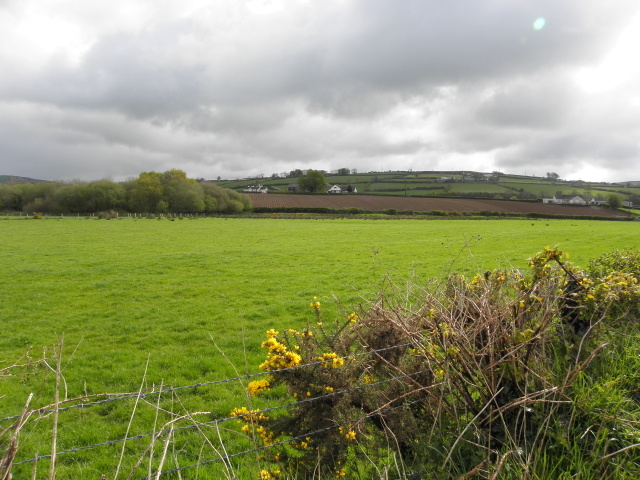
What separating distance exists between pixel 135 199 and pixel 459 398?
94.1 m

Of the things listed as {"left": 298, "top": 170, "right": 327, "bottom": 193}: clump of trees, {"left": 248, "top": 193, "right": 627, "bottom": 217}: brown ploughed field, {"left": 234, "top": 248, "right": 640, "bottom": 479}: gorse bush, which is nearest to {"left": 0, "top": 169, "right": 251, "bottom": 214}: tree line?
{"left": 248, "top": 193, "right": 627, "bottom": 217}: brown ploughed field

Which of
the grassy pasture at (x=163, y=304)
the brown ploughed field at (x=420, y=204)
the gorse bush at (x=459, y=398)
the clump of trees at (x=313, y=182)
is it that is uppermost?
the clump of trees at (x=313, y=182)

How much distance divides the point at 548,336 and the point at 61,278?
62.2ft

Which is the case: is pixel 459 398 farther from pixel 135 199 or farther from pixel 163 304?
pixel 135 199

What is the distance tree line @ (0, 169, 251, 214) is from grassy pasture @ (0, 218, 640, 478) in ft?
197

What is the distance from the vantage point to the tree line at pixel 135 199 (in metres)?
86.6

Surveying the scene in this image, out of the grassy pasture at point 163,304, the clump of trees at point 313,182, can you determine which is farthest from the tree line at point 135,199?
the grassy pasture at point 163,304

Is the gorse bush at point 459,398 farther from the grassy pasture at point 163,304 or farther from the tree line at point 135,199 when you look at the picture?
the tree line at point 135,199

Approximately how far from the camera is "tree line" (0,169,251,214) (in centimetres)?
8662

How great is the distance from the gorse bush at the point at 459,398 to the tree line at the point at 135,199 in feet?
281

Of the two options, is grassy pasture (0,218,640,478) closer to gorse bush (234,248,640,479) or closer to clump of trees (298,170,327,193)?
gorse bush (234,248,640,479)

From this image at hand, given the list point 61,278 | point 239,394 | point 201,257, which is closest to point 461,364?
point 239,394

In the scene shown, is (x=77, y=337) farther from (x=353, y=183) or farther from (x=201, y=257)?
(x=353, y=183)

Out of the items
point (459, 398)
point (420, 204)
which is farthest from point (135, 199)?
point (459, 398)
